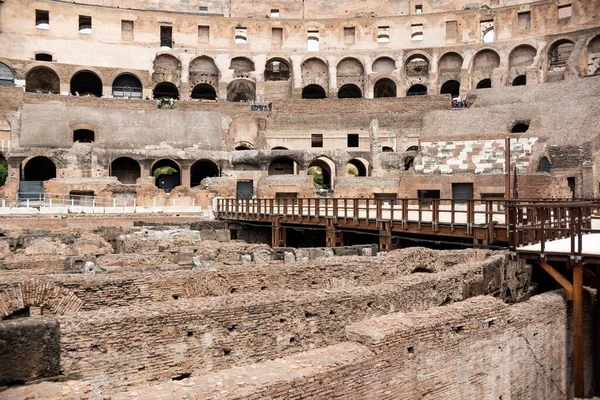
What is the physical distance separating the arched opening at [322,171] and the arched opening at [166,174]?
10.3 metres

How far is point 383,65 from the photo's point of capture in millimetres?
51531

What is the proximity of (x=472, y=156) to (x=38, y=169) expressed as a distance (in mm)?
30817

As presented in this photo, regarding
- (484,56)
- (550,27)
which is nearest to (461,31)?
(484,56)

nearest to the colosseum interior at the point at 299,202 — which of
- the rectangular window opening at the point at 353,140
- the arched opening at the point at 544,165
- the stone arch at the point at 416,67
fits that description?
the stone arch at the point at 416,67

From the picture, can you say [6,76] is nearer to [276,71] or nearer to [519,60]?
[276,71]

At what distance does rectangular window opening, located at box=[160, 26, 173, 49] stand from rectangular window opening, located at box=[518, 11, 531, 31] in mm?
33995

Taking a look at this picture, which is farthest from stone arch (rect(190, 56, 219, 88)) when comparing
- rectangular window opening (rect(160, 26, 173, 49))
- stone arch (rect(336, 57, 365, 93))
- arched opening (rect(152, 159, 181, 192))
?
arched opening (rect(152, 159, 181, 192))

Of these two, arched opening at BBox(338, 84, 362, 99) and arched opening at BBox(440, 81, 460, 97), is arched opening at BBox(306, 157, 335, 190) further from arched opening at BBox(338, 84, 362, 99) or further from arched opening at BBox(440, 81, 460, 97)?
arched opening at BBox(440, 81, 460, 97)

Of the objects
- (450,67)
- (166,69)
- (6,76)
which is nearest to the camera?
(6,76)

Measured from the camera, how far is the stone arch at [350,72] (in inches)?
2031

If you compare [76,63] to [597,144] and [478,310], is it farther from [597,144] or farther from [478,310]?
[478,310]

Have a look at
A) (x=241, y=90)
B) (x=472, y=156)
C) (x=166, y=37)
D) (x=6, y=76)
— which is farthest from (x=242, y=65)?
(x=472, y=156)

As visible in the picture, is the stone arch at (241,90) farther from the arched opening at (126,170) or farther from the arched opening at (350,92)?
the arched opening at (126,170)

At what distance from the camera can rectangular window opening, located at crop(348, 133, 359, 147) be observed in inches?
1583
